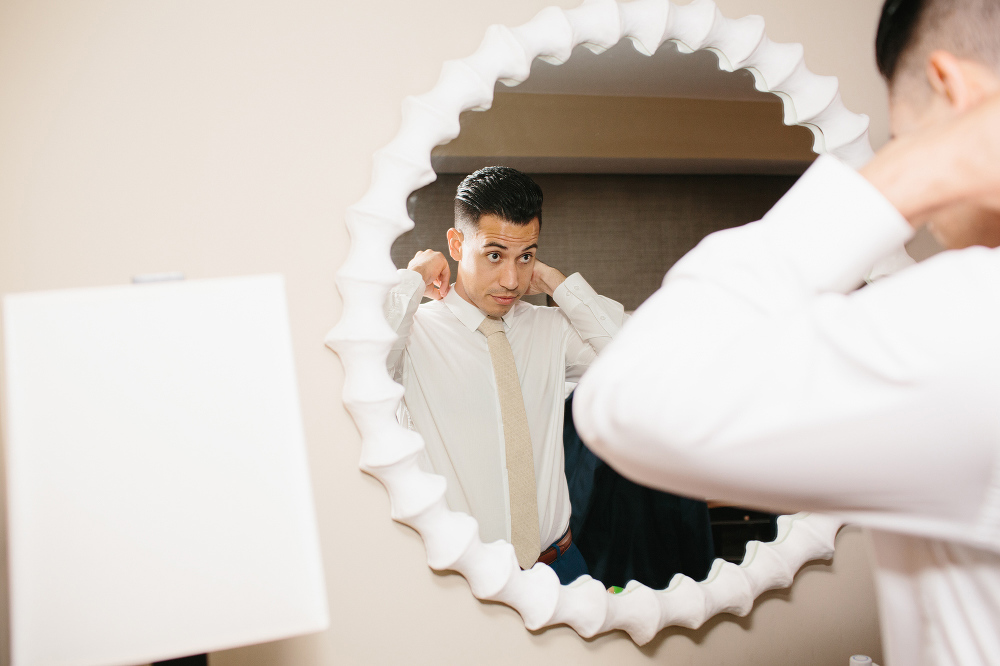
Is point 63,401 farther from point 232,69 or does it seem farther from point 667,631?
point 667,631

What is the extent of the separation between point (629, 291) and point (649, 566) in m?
0.47

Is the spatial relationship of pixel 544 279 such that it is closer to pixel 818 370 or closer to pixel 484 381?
pixel 484 381

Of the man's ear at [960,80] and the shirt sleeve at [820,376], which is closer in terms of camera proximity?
the shirt sleeve at [820,376]

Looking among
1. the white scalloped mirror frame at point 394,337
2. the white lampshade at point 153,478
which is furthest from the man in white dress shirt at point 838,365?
the white scalloped mirror frame at point 394,337

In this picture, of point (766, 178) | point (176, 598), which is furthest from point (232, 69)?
point (766, 178)

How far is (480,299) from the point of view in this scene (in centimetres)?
109

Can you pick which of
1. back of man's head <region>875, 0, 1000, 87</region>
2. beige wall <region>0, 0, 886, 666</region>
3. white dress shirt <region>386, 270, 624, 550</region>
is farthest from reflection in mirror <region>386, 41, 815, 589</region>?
back of man's head <region>875, 0, 1000, 87</region>

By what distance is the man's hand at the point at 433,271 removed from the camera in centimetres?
106

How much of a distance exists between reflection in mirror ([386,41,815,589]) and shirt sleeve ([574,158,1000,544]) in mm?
630

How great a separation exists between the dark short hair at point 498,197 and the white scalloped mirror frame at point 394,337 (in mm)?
68

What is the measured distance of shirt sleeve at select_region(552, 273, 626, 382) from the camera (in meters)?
1.13

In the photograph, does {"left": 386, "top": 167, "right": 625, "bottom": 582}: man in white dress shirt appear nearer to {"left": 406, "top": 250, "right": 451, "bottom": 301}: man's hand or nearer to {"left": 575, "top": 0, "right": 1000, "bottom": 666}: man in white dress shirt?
{"left": 406, "top": 250, "right": 451, "bottom": 301}: man's hand

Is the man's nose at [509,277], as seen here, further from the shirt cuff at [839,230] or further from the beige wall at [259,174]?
the shirt cuff at [839,230]

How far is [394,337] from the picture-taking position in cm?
100
